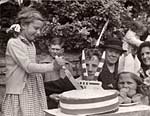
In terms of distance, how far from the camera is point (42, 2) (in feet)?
14.0

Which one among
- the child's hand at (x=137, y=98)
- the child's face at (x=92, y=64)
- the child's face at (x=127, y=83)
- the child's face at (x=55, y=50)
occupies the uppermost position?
the child's face at (x=55, y=50)

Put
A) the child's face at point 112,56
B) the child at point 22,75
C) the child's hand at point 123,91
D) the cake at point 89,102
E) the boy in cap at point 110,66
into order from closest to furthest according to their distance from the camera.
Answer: the cake at point 89,102 → the child at point 22,75 → the child's hand at point 123,91 → the boy in cap at point 110,66 → the child's face at point 112,56

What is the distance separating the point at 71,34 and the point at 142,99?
1.47 m

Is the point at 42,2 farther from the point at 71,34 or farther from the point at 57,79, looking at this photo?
the point at 57,79

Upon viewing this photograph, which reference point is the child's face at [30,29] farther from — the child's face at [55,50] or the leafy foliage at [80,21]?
the leafy foliage at [80,21]

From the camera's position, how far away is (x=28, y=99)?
2553 mm

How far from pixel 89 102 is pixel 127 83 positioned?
1.10m

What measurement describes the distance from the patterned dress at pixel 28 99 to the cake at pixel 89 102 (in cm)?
68

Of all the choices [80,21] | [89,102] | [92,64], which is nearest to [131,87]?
[92,64]

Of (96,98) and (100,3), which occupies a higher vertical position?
(100,3)

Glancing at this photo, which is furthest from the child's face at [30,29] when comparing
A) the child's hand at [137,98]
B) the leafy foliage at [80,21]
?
the leafy foliage at [80,21]

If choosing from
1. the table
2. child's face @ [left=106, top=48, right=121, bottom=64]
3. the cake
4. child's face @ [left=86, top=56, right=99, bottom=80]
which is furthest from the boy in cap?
the cake

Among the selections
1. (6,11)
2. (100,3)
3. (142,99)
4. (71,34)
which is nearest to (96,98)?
(142,99)

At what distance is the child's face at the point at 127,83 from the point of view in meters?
2.86
